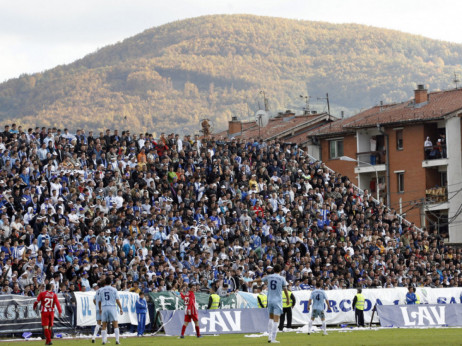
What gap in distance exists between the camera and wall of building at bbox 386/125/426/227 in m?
66.1

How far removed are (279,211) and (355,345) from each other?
66.2 feet

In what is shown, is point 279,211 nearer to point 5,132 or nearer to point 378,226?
point 378,226

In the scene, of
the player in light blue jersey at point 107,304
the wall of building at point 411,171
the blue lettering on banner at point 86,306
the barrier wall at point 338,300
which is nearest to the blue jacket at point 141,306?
the barrier wall at point 338,300

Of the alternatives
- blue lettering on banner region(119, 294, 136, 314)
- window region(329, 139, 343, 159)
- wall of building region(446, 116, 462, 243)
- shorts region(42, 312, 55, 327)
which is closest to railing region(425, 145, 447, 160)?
wall of building region(446, 116, 462, 243)

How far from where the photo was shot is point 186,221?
39344mm

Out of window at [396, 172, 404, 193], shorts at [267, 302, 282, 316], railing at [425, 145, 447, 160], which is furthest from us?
window at [396, 172, 404, 193]

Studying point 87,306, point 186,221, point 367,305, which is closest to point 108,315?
point 87,306

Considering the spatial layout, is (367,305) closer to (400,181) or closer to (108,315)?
(108,315)

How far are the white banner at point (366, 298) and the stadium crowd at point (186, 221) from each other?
5.59 ft

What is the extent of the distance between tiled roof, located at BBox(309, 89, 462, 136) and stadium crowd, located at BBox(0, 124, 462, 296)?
53.7 feet

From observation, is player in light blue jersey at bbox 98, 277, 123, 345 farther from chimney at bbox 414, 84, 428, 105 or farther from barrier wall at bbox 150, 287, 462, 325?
chimney at bbox 414, 84, 428, 105

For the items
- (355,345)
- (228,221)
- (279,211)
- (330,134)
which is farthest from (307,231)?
(330,134)

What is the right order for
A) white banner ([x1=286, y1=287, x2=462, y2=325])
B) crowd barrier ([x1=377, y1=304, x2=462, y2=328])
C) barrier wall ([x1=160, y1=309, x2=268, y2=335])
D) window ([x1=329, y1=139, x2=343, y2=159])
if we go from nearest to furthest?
barrier wall ([x1=160, y1=309, x2=268, y2=335]) < crowd barrier ([x1=377, y1=304, x2=462, y2=328]) < white banner ([x1=286, y1=287, x2=462, y2=325]) < window ([x1=329, y1=139, x2=343, y2=159])

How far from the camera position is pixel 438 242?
5522 centimetres
